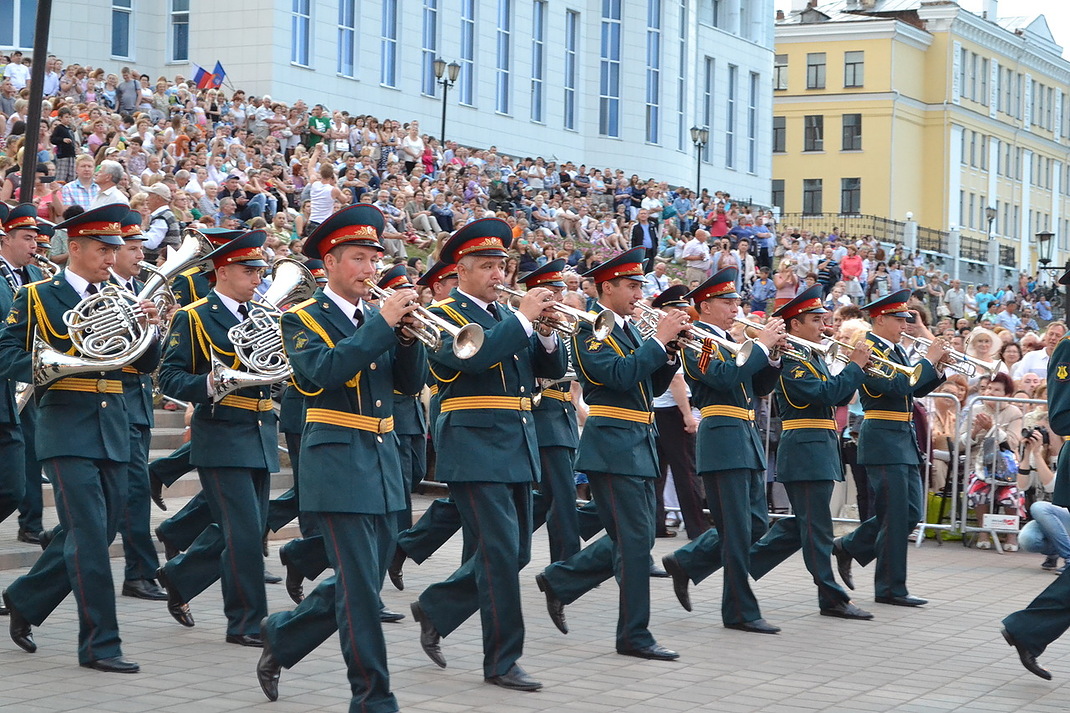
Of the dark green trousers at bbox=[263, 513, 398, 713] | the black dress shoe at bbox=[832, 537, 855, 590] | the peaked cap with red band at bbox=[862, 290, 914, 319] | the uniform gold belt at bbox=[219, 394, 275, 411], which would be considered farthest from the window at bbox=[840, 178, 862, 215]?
the dark green trousers at bbox=[263, 513, 398, 713]

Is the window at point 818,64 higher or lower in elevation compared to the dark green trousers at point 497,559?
higher

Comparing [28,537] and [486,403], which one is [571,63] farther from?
[486,403]

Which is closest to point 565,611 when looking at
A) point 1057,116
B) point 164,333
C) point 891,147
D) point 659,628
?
point 659,628

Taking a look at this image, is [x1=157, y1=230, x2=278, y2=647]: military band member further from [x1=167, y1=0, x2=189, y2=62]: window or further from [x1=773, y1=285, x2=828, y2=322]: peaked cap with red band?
[x1=167, y1=0, x2=189, y2=62]: window

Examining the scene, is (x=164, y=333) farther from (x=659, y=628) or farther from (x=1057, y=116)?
(x=1057, y=116)

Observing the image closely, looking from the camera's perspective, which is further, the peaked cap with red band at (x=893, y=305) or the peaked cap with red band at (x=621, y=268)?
the peaked cap with red band at (x=893, y=305)

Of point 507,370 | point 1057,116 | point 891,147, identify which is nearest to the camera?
point 507,370

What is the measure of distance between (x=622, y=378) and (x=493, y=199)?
64.8 ft

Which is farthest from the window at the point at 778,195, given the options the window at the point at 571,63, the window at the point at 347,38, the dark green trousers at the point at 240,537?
the dark green trousers at the point at 240,537

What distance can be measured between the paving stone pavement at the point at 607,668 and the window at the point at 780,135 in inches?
2500

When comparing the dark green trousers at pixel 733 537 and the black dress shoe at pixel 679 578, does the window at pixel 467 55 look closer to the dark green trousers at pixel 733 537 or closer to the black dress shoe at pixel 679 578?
the black dress shoe at pixel 679 578

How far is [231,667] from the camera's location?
7.73m

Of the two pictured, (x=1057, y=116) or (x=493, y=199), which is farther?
(x=1057, y=116)

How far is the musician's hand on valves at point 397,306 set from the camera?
6.42 m
